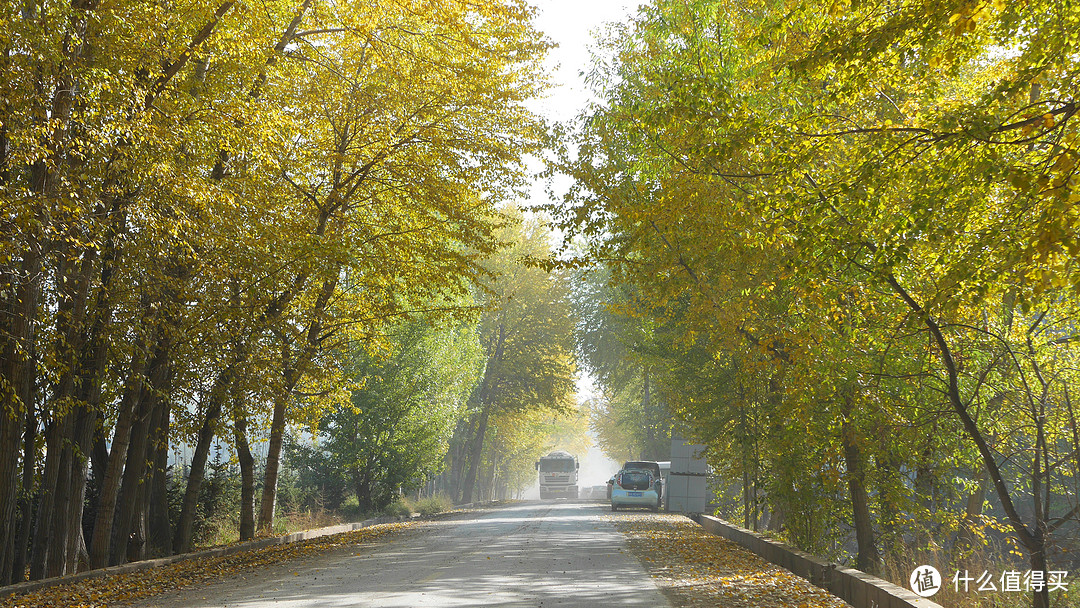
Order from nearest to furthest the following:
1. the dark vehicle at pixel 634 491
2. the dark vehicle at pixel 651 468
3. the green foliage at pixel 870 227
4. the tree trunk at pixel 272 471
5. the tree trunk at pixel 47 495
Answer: the green foliage at pixel 870 227, the tree trunk at pixel 47 495, the tree trunk at pixel 272 471, the dark vehicle at pixel 634 491, the dark vehicle at pixel 651 468

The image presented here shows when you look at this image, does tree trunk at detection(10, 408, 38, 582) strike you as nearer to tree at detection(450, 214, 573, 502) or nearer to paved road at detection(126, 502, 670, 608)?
paved road at detection(126, 502, 670, 608)

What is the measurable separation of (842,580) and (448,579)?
4962mm

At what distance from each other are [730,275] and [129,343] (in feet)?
29.0

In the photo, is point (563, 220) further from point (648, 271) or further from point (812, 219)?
point (812, 219)

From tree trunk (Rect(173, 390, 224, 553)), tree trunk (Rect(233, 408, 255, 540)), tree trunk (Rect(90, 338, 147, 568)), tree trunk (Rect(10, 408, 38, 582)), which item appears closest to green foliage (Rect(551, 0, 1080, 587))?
tree trunk (Rect(90, 338, 147, 568))

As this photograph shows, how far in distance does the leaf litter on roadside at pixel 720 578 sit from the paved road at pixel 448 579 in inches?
15.3

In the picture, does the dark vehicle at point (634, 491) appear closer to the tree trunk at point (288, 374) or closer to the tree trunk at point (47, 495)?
the tree trunk at point (288, 374)

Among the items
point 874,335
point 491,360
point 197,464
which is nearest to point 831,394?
point 874,335

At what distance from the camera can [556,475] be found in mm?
64688

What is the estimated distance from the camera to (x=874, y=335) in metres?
9.91

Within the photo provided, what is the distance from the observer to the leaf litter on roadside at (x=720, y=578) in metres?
9.98

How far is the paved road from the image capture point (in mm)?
9305

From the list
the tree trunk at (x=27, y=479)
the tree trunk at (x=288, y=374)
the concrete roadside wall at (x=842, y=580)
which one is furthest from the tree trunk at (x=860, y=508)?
the tree trunk at (x=27, y=479)

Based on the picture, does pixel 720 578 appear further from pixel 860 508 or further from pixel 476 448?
pixel 476 448
